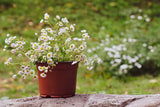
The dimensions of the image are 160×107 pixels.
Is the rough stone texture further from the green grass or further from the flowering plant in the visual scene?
the green grass

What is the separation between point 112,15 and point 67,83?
16.3 feet

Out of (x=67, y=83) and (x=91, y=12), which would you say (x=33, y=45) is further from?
(x=91, y=12)

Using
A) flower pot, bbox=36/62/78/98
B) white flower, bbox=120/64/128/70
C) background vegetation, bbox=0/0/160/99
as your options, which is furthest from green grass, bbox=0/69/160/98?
flower pot, bbox=36/62/78/98

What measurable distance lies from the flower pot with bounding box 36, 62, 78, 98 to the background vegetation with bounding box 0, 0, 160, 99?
0.37 meters

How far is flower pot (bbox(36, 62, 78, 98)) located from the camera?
6.85ft

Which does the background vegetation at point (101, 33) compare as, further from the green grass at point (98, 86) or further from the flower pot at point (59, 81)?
the flower pot at point (59, 81)

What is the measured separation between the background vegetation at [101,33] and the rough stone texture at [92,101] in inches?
14.4

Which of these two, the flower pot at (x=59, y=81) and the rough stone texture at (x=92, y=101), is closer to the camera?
the rough stone texture at (x=92, y=101)

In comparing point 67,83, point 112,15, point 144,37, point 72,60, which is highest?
point 112,15

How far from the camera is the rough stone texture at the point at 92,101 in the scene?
1.87 m

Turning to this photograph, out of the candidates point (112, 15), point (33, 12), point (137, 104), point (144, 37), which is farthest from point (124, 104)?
point (33, 12)

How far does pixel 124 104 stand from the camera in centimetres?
190

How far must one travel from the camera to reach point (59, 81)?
2111 mm

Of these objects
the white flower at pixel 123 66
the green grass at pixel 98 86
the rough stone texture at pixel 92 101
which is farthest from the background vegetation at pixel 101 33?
the rough stone texture at pixel 92 101
